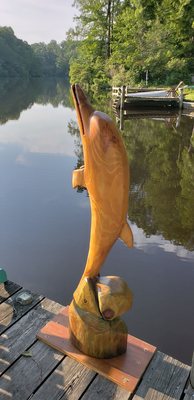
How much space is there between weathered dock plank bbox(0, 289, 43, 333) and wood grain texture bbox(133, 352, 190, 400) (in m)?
1.36

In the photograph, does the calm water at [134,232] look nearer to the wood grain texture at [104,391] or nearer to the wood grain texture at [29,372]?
the wood grain texture at [104,391]

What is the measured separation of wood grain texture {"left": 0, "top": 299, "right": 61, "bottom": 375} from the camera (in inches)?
112

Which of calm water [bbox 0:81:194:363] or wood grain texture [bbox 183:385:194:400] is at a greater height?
wood grain texture [bbox 183:385:194:400]

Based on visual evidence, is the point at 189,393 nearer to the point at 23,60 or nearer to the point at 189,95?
the point at 189,95

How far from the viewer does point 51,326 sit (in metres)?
3.16

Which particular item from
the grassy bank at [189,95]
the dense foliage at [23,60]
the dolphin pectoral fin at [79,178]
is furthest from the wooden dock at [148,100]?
the dense foliage at [23,60]

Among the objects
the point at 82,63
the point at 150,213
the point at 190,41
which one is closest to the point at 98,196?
the point at 150,213

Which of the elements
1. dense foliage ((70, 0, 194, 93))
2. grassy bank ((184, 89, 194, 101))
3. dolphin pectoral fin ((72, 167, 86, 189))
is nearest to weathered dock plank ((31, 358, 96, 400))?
dolphin pectoral fin ((72, 167, 86, 189))

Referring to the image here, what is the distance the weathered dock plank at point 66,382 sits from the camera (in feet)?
8.28

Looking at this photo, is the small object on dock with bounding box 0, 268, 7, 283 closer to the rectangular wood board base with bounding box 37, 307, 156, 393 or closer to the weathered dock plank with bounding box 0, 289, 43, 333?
the weathered dock plank with bounding box 0, 289, 43, 333

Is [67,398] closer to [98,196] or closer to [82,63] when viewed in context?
[98,196]

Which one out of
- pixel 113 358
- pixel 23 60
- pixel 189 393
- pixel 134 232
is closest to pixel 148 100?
pixel 134 232

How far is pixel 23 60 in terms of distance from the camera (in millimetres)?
70750

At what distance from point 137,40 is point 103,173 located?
2820 centimetres
